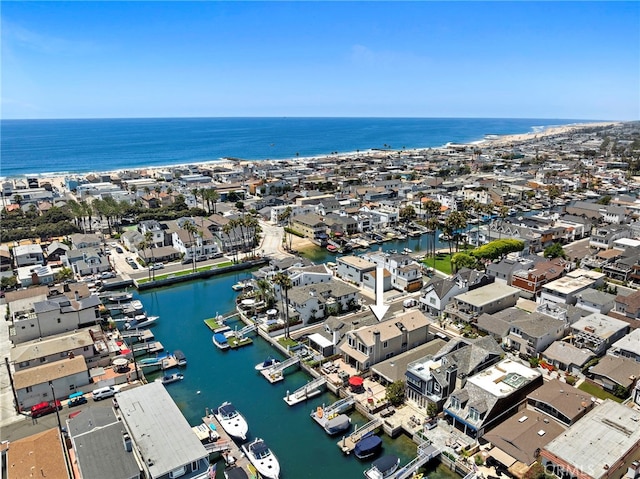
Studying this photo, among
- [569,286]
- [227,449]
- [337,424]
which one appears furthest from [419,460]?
[569,286]

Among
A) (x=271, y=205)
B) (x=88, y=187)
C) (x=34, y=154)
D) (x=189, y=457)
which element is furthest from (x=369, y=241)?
(x=34, y=154)

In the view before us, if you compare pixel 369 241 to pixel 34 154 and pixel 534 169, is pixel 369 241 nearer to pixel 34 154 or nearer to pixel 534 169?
pixel 534 169

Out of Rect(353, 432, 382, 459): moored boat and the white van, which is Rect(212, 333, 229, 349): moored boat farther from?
Rect(353, 432, 382, 459): moored boat

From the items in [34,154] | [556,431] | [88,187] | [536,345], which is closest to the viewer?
[556,431]

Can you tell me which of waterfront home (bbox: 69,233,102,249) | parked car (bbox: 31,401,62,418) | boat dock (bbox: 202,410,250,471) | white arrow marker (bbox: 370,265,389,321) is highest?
waterfront home (bbox: 69,233,102,249)

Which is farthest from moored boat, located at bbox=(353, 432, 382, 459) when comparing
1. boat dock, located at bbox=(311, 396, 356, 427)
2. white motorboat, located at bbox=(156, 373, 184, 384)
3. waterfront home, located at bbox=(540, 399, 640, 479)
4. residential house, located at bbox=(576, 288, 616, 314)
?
residential house, located at bbox=(576, 288, 616, 314)
